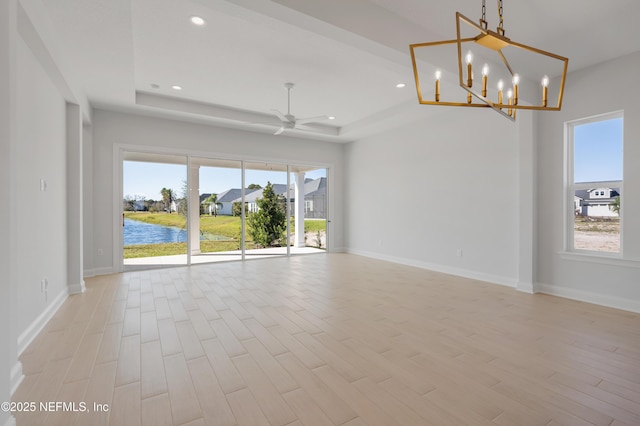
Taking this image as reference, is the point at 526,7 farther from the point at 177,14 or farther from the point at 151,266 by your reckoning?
the point at 151,266

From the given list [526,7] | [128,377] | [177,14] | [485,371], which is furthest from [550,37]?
[128,377]

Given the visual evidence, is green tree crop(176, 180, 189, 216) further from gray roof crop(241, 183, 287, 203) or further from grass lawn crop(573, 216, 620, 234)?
grass lawn crop(573, 216, 620, 234)

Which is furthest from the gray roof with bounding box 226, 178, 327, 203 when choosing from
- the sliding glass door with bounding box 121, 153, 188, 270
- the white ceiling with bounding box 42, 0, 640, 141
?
the white ceiling with bounding box 42, 0, 640, 141

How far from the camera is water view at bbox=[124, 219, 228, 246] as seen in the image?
5699 millimetres

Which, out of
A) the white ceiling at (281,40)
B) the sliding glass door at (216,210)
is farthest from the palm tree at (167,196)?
the white ceiling at (281,40)

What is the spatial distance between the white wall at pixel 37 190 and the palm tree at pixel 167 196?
2.05 m

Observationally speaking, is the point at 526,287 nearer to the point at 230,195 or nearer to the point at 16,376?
the point at 16,376

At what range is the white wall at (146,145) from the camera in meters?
5.34

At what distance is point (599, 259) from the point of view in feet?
12.2

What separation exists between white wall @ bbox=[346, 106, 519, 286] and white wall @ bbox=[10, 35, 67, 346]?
18.7 ft

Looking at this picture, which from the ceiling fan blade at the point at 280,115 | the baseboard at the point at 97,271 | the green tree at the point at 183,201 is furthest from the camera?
the green tree at the point at 183,201

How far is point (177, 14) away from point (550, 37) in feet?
12.6

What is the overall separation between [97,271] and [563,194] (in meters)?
7.46

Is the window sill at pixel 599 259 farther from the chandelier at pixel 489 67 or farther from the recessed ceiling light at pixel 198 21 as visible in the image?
the recessed ceiling light at pixel 198 21
